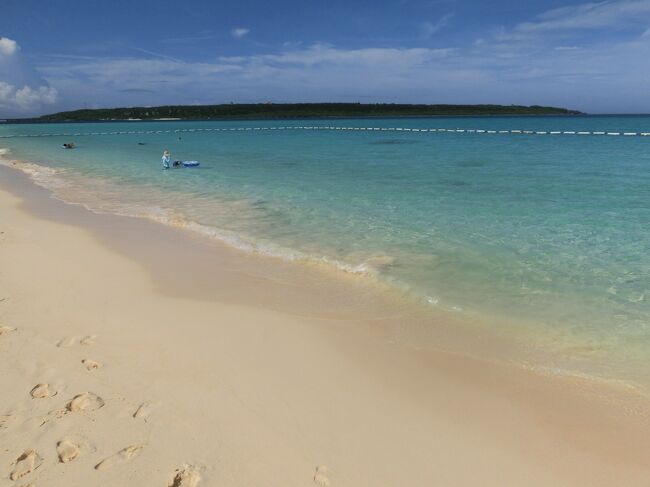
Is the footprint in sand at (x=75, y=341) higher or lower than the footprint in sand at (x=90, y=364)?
lower

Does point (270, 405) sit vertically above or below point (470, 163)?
below

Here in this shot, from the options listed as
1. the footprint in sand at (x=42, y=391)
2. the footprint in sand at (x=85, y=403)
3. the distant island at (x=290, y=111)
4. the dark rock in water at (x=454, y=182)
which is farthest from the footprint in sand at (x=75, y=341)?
the distant island at (x=290, y=111)

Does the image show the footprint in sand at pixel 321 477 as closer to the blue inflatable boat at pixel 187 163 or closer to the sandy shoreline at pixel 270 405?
the sandy shoreline at pixel 270 405

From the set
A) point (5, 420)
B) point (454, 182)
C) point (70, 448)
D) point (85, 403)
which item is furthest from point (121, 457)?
point (454, 182)

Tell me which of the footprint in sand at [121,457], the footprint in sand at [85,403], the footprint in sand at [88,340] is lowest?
the footprint in sand at [88,340]

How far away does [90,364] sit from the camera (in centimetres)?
466

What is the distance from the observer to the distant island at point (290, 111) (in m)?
140

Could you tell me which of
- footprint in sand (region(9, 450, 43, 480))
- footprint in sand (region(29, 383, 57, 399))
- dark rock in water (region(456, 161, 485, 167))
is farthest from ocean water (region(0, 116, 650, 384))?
footprint in sand (region(9, 450, 43, 480))

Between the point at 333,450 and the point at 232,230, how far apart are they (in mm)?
7523

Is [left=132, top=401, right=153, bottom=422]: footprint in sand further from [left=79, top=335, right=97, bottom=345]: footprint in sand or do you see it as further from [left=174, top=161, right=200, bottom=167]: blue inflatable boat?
[left=174, top=161, right=200, bottom=167]: blue inflatable boat

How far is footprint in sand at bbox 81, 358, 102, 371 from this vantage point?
15.1ft

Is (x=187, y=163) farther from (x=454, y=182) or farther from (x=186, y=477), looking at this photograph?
(x=186, y=477)

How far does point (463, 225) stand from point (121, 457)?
874 centimetres

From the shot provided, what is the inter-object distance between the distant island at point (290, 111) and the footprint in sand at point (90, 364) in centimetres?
13487
